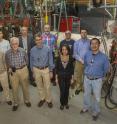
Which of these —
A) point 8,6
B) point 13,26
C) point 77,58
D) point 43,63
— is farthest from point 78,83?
point 8,6

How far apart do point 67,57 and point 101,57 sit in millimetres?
745

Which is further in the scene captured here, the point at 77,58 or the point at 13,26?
the point at 13,26

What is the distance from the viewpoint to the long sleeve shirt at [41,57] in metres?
5.81

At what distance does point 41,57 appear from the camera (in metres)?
5.80

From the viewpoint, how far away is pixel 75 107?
608 cm

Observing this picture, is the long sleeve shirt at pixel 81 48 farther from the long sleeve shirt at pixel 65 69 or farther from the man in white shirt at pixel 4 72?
the man in white shirt at pixel 4 72

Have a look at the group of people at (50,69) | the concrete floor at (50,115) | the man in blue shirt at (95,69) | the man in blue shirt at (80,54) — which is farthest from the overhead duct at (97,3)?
the concrete floor at (50,115)

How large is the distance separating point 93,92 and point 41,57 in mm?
1251

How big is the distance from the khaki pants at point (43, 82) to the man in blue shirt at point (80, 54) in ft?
3.01

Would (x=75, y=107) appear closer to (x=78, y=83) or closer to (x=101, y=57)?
(x=78, y=83)

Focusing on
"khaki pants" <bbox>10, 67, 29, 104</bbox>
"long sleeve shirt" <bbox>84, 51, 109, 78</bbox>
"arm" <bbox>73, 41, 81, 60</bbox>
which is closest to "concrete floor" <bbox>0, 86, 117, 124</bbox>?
"khaki pants" <bbox>10, 67, 29, 104</bbox>

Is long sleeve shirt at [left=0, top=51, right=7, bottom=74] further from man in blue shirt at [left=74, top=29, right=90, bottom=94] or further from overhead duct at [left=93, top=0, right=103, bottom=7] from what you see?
overhead duct at [left=93, top=0, right=103, bottom=7]

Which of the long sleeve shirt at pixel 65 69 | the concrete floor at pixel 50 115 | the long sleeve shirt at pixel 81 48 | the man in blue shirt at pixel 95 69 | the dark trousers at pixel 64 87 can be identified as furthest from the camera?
the long sleeve shirt at pixel 81 48

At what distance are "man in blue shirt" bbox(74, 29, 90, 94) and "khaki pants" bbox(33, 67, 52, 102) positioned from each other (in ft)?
3.01
